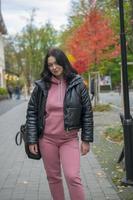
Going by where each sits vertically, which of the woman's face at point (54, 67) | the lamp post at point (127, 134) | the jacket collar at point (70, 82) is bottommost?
the lamp post at point (127, 134)

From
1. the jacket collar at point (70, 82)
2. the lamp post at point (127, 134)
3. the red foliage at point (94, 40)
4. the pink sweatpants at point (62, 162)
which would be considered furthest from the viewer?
the red foliage at point (94, 40)

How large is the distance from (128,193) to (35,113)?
2315mm

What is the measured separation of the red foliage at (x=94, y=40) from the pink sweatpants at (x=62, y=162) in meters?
25.6

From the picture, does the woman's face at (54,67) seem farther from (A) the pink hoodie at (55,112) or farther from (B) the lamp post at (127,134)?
(B) the lamp post at (127,134)

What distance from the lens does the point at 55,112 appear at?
5508 mm

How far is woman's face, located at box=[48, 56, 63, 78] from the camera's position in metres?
5.55

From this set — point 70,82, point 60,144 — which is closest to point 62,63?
point 70,82

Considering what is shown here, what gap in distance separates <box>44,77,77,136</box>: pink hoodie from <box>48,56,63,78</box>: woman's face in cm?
14

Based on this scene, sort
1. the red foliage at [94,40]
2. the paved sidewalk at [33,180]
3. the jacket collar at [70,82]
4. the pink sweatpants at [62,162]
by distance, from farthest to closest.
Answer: the red foliage at [94,40] < the paved sidewalk at [33,180] < the jacket collar at [70,82] < the pink sweatpants at [62,162]

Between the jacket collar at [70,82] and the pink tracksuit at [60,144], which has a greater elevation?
the jacket collar at [70,82]

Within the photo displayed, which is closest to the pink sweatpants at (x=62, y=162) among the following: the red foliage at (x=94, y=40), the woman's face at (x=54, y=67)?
the woman's face at (x=54, y=67)

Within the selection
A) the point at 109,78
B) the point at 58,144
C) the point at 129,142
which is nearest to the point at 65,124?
the point at 58,144

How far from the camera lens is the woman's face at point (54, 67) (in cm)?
555

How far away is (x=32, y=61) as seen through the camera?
83750 mm
